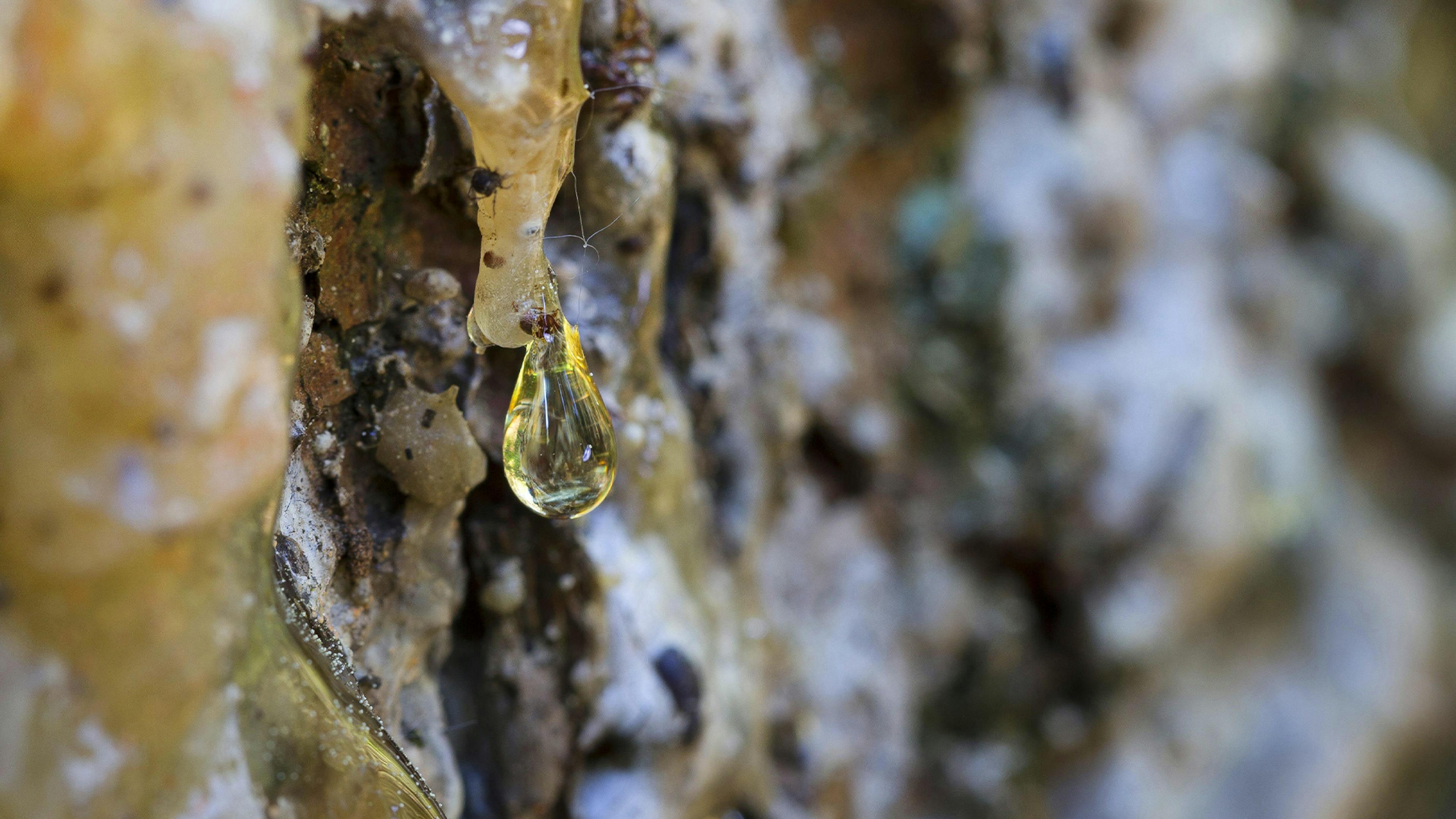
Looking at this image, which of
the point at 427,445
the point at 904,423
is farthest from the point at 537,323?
the point at 904,423

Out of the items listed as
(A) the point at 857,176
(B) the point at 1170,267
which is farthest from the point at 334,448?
(B) the point at 1170,267

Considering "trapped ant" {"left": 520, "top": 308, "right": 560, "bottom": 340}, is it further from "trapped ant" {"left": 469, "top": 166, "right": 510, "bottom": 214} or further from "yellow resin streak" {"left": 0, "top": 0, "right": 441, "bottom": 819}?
"yellow resin streak" {"left": 0, "top": 0, "right": 441, "bottom": 819}

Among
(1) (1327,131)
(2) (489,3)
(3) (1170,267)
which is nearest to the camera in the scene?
(2) (489,3)

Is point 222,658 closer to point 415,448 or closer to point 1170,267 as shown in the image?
point 415,448

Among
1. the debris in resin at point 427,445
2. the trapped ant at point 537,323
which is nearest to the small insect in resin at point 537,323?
the trapped ant at point 537,323

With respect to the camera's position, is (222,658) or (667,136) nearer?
(222,658)

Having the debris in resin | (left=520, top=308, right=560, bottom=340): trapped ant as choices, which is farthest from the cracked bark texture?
(left=520, top=308, right=560, bottom=340): trapped ant
